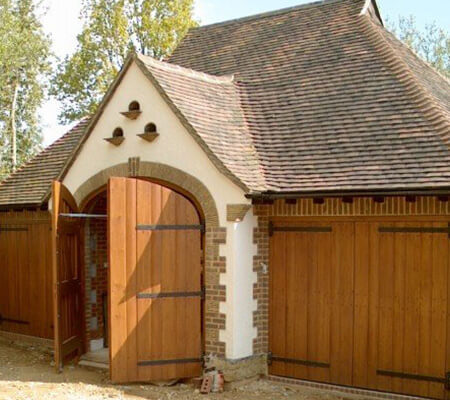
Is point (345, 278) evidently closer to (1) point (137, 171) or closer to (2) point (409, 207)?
(2) point (409, 207)

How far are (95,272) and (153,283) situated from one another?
2.53 meters

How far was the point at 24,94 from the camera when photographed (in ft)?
97.8

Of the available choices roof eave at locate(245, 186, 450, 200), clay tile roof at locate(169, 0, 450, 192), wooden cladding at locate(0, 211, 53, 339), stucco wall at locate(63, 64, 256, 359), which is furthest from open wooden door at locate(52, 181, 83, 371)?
clay tile roof at locate(169, 0, 450, 192)

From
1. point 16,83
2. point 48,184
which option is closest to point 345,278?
point 48,184

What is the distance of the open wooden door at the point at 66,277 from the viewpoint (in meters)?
9.12

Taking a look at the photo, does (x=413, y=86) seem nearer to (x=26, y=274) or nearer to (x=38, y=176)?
(x=38, y=176)

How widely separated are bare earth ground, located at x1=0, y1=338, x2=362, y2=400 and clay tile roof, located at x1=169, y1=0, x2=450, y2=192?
285 centimetres

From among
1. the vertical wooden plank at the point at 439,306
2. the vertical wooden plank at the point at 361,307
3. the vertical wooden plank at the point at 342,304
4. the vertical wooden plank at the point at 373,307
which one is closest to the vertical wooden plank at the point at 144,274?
the vertical wooden plank at the point at 342,304

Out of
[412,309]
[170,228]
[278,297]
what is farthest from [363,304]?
[170,228]

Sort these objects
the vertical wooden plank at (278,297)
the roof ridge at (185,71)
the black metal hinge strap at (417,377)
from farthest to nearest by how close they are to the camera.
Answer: the roof ridge at (185,71) → the vertical wooden plank at (278,297) → the black metal hinge strap at (417,377)

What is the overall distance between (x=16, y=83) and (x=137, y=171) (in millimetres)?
21166

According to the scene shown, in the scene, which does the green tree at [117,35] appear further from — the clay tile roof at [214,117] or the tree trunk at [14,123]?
the clay tile roof at [214,117]

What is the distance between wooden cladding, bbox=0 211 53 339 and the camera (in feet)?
39.6

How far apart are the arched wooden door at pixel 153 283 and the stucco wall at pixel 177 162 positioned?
1.65ft
